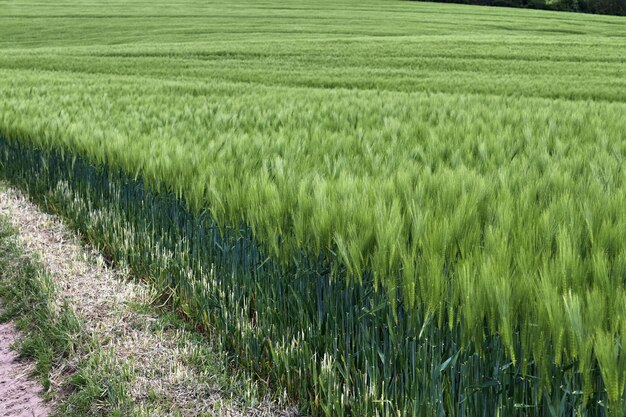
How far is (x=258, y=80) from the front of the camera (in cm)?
1627

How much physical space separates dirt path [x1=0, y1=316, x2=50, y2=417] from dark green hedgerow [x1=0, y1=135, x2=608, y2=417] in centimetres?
74

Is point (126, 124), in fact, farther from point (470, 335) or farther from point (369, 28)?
point (369, 28)

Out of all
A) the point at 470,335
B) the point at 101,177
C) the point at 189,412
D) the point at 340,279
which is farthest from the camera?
the point at 101,177

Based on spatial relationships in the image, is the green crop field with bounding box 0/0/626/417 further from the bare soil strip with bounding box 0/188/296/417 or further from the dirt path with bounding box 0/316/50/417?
the dirt path with bounding box 0/316/50/417

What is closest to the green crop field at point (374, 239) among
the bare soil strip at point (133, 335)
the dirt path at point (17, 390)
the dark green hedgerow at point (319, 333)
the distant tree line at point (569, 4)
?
the dark green hedgerow at point (319, 333)

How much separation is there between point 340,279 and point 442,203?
48cm

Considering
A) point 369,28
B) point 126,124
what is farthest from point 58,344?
point 369,28

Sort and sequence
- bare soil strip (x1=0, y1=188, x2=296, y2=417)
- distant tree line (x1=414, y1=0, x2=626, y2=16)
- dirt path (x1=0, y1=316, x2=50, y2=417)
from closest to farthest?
bare soil strip (x1=0, y1=188, x2=296, y2=417) < dirt path (x1=0, y1=316, x2=50, y2=417) < distant tree line (x1=414, y1=0, x2=626, y2=16)

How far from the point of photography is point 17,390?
2.59 meters

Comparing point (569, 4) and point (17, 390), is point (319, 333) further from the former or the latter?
point (569, 4)

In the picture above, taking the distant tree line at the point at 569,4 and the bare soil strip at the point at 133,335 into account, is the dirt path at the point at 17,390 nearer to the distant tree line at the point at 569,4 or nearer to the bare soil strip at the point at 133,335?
the bare soil strip at the point at 133,335

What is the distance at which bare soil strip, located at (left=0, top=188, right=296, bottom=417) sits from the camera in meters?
2.26

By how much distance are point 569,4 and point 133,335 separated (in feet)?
216

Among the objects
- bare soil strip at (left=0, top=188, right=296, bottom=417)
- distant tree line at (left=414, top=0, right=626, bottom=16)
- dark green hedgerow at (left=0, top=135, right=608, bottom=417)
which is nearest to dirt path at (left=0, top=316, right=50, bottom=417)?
bare soil strip at (left=0, top=188, right=296, bottom=417)
